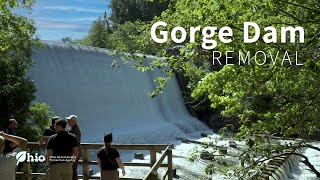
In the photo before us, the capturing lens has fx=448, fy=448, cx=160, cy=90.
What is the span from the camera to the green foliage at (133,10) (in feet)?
178

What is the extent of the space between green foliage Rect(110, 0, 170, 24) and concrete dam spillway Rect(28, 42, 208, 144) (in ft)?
90.5

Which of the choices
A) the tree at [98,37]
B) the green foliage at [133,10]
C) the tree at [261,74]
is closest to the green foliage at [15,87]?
the tree at [261,74]

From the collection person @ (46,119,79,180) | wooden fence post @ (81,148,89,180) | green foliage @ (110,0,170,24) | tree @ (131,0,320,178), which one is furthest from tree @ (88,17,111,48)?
tree @ (131,0,320,178)

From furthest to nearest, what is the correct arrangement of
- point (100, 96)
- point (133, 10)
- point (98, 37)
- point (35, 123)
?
point (133, 10) → point (98, 37) → point (100, 96) → point (35, 123)

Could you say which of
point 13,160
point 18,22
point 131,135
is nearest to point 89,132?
point 131,135

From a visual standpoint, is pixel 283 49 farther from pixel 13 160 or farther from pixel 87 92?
pixel 87 92

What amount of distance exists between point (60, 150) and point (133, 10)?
169 feet

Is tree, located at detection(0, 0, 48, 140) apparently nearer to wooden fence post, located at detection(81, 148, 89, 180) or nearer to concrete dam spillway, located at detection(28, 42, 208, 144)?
concrete dam spillway, located at detection(28, 42, 208, 144)

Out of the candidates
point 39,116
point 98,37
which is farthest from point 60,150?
point 98,37

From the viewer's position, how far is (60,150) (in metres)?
5.80

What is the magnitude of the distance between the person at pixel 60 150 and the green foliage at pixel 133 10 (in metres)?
48.2

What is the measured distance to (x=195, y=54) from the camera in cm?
465

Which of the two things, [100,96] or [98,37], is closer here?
[100,96]

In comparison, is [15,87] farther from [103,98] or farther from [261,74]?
[261,74]
